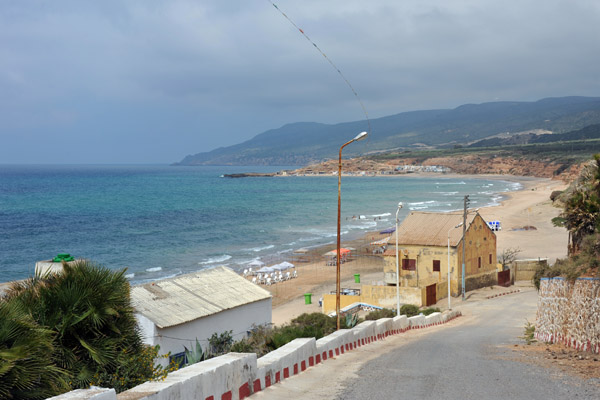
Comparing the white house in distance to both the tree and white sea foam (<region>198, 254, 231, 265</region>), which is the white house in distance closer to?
the tree

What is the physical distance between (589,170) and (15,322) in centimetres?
1692

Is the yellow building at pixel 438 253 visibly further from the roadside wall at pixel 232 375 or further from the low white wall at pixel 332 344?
the roadside wall at pixel 232 375

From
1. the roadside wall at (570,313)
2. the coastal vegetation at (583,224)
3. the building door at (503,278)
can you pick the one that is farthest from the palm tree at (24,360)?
the building door at (503,278)

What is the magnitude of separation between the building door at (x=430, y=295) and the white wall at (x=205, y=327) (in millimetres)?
15221

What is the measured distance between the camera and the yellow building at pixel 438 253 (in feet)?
129

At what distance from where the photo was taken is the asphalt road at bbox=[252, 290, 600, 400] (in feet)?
30.2

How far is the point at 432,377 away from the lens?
1070cm

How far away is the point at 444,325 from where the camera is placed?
26.3 meters

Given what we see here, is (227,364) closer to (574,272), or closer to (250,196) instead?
(574,272)

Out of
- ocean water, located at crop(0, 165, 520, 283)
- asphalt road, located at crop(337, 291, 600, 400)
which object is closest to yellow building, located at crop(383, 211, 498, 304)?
ocean water, located at crop(0, 165, 520, 283)

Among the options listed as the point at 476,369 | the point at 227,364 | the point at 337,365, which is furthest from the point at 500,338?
the point at 227,364

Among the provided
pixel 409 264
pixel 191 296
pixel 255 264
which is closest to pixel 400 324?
pixel 191 296

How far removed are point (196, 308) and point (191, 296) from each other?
36.9 inches

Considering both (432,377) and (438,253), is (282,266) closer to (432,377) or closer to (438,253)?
(438,253)
